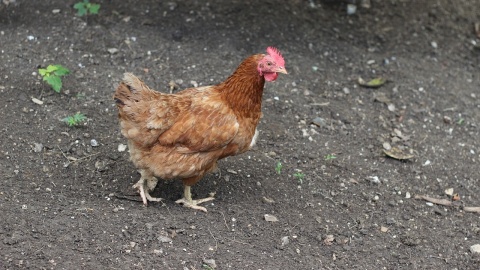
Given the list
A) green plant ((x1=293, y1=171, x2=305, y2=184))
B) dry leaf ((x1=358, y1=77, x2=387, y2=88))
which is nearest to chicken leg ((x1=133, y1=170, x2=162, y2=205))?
green plant ((x1=293, y1=171, x2=305, y2=184))

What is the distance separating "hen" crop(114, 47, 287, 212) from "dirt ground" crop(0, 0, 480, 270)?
0.43 meters

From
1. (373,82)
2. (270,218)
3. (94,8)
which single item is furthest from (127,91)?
(373,82)

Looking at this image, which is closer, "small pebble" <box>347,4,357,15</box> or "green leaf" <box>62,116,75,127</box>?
"green leaf" <box>62,116,75,127</box>

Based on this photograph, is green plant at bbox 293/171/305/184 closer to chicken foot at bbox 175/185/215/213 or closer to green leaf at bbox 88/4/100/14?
chicken foot at bbox 175/185/215/213

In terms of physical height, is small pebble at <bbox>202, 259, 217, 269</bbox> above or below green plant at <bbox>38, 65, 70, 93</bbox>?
below

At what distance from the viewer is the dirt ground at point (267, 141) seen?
4152 mm

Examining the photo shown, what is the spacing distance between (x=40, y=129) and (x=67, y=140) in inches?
9.9

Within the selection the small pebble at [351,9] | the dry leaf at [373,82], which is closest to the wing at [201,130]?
the dry leaf at [373,82]

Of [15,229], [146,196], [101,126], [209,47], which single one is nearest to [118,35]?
[209,47]

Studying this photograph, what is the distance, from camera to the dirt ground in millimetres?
4152

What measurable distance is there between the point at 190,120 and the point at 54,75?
163 centimetres

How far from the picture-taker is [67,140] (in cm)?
492

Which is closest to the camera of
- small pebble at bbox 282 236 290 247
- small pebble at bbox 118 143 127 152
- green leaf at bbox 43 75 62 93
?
small pebble at bbox 282 236 290 247

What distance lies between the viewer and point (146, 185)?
4559mm
